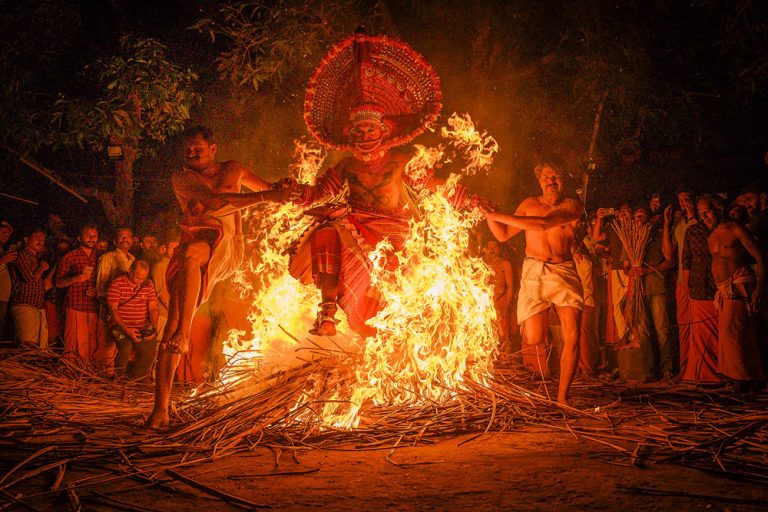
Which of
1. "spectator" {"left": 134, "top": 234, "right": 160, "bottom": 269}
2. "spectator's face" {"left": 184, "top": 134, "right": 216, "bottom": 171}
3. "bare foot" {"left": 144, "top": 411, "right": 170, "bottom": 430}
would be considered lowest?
"bare foot" {"left": 144, "top": 411, "right": 170, "bottom": 430}

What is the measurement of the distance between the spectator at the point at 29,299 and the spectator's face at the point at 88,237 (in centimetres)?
61

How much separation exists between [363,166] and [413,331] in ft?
5.63

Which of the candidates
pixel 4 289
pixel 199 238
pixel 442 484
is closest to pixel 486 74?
pixel 199 238

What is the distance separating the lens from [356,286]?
5.64 metres

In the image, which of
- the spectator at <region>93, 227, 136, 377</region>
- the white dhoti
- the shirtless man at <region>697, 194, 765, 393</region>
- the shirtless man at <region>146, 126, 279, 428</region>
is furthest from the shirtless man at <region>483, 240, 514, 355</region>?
the spectator at <region>93, 227, 136, 377</region>

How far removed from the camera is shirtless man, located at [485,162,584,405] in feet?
16.8

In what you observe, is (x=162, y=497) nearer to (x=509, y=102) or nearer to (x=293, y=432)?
(x=293, y=432)

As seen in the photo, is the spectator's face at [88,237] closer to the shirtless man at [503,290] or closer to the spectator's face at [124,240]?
the spectator's face at [124,240]

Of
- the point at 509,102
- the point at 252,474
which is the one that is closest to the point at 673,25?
the point at 509,102

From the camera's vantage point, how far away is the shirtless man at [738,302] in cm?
622

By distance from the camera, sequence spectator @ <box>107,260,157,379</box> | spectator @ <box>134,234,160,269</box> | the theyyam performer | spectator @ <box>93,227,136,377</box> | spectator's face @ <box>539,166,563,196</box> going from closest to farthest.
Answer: spectator's face @ <box>539,166,563,196</box> < the theyyam performer < spectator @ <box>107,260,157,379</box> < spectator @ <box>93,227,136,377</box> < spectator @ <box>134,234,160,269</box>

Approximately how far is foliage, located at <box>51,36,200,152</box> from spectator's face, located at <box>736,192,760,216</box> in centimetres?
763

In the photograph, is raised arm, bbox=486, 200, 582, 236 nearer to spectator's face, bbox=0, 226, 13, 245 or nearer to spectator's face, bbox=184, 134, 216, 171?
spectator's face, bbox=184, 134, 216, 171

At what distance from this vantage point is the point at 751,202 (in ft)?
23.8
